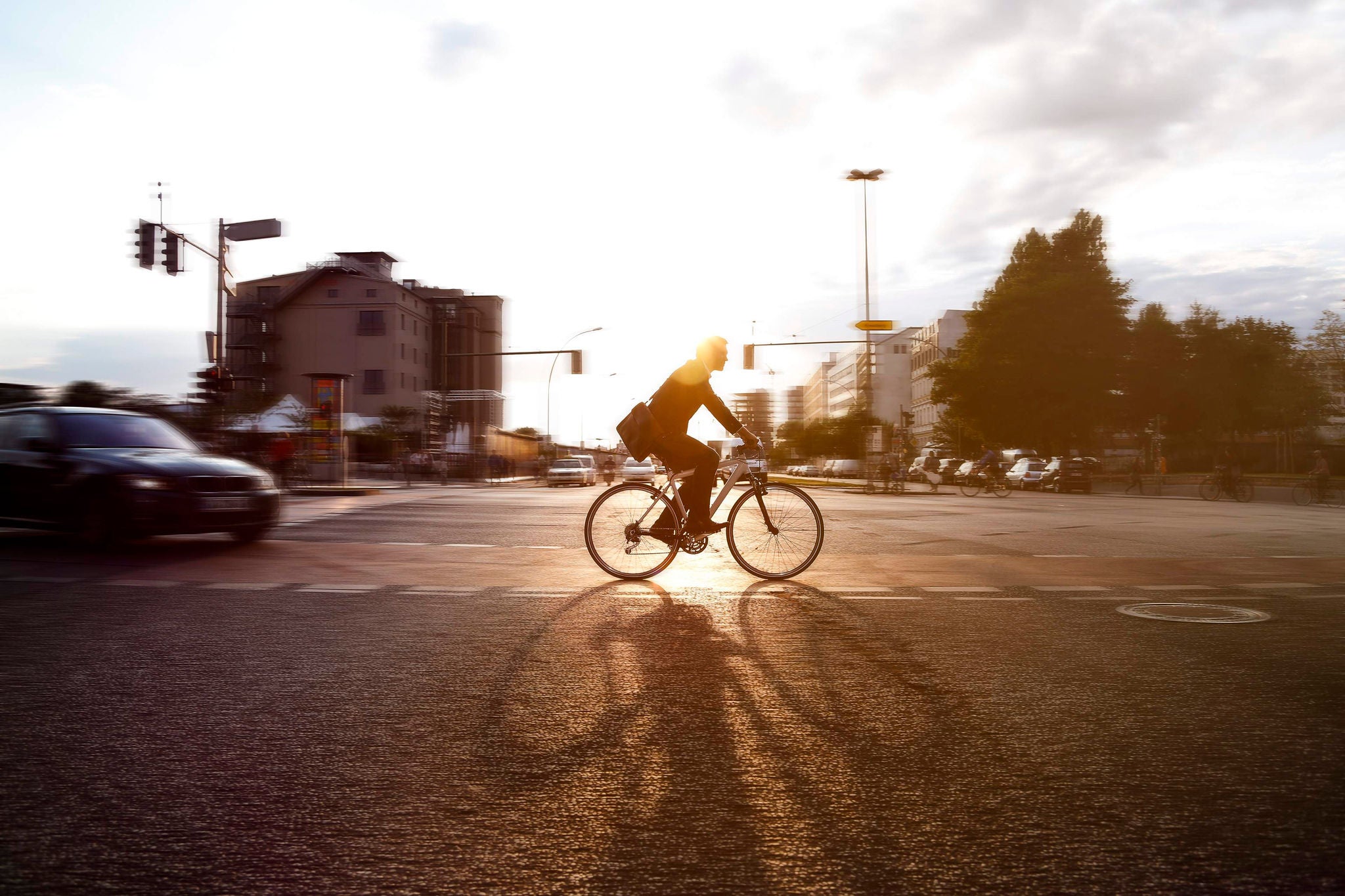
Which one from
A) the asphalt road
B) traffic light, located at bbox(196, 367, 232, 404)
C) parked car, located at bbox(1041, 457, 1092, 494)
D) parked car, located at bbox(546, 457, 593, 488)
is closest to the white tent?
traffic light, located at bbox(196, 367, 232, 404)

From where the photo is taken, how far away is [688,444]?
26.0ft

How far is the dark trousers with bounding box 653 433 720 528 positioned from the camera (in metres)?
7.91

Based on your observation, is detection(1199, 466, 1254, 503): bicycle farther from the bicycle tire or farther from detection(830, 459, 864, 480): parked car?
detection(830, 459, 864, 480): parked car

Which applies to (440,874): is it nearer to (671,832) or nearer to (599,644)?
(671,832)

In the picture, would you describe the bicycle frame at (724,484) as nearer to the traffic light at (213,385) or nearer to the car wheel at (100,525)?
the car wheel at (100,525)

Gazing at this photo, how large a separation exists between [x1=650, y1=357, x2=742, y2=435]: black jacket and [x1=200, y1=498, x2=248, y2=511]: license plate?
5.18 metres

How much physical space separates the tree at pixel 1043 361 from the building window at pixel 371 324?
4205 centimetres

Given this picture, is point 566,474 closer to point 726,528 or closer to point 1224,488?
point 1224,488

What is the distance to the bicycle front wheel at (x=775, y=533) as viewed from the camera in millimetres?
8070

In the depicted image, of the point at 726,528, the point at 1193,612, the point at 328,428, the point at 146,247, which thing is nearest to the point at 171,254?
the point at 146,247

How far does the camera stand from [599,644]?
5.44 meters

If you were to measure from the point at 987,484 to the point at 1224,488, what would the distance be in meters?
8.15

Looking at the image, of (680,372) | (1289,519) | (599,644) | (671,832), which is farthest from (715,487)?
(1289,519)

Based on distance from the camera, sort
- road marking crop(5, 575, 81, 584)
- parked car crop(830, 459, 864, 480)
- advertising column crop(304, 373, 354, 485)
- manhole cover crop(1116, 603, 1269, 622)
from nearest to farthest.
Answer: manhole cover crop(1116, 603, 1269, 622) < road marking crop(5, 575, 81, 584) < advertising column crop(304, 373, 354, 485) < parked car crop(830, 459, 864, 480)
